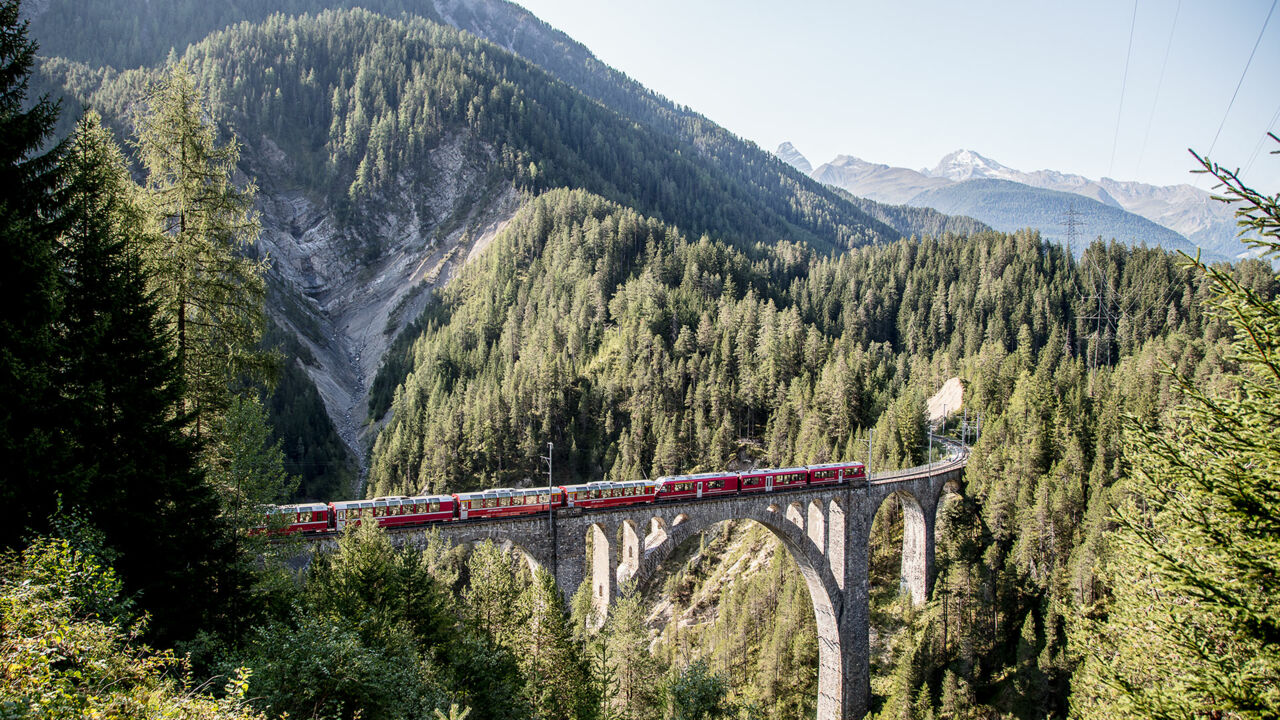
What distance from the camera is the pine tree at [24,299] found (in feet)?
35.9

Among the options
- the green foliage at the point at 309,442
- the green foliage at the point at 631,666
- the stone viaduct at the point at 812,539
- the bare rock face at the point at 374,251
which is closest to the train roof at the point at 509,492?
the stone viaduct at the point at 812,539

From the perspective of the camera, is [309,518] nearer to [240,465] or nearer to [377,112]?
[240,465]

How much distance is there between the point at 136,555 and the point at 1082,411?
235 ft

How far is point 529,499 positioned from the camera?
36.5 m

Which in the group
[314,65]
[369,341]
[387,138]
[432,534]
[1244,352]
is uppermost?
[314,65]

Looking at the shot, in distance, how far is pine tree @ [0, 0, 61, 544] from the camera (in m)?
11.0

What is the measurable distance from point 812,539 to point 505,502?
2592 cm

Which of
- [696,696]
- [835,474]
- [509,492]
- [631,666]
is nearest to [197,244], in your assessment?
[509,492]

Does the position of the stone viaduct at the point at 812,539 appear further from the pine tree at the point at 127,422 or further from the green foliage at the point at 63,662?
the green foliage at the point at 63,662

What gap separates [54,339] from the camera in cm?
1187

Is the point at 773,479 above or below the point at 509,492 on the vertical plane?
above

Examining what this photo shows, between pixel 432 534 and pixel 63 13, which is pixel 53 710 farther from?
pixel 63 13

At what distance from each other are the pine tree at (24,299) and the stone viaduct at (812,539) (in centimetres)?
2019

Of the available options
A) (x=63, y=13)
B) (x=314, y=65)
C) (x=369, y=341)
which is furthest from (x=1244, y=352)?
(x=63, y=13)
